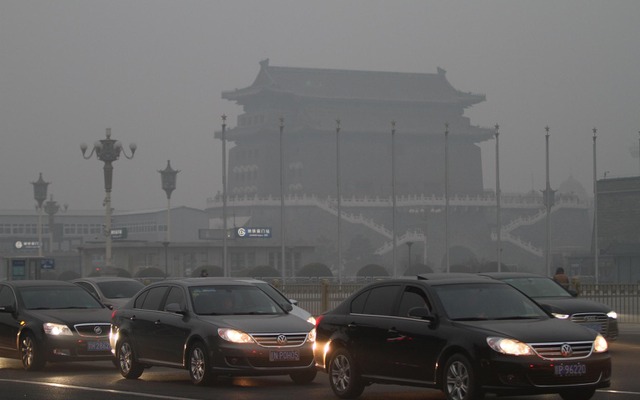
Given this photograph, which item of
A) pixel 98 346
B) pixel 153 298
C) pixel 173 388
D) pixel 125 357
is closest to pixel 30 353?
pixel 98 346

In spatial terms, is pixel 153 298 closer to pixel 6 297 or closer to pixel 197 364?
pixel 197 364

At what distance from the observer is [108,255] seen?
47.7 meters

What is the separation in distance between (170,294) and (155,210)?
137083mm

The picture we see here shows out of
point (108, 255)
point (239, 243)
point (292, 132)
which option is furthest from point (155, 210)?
point (108, 255)

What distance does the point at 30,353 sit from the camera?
767 inches

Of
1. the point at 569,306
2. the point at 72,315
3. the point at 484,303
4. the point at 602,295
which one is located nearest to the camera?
the point at 484,303

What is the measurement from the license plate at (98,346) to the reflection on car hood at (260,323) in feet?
11.1

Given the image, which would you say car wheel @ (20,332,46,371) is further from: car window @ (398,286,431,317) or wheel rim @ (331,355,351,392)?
car window @ (398,286,431,317)

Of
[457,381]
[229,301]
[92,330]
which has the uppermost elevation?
[229,301]

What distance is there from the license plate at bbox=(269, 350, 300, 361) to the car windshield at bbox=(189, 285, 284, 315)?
115cm

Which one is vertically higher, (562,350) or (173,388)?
(562,350)

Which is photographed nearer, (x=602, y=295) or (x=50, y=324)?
(x=50, y=324)

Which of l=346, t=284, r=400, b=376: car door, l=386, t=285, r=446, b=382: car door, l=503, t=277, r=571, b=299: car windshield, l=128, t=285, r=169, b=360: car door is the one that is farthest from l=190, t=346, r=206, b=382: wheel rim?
l=503, t=277, r=571, b=299: car windshield

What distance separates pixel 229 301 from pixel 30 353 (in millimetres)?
4247
